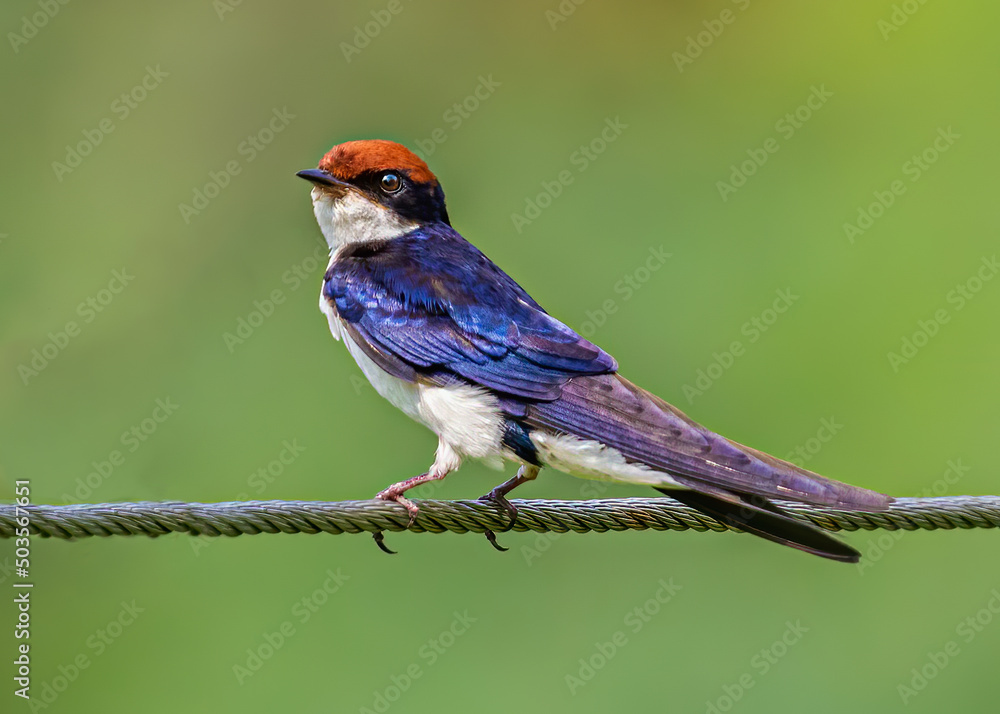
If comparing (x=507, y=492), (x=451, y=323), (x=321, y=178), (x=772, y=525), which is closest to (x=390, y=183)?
(x=321, y=178)

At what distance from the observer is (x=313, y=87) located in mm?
7176

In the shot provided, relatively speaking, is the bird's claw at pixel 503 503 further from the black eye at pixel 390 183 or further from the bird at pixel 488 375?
the black eye at pixel 390 183

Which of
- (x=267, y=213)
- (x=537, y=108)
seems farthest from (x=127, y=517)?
(x=537, y=108)

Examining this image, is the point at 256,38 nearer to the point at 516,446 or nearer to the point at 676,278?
the point at 676,278

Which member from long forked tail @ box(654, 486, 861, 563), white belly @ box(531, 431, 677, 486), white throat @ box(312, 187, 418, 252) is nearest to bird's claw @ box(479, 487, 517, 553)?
white belly @ box(531, 431, 677, 486)

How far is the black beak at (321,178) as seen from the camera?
3584mm

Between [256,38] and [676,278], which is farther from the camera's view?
[256,38]

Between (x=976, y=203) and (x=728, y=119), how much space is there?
170cm

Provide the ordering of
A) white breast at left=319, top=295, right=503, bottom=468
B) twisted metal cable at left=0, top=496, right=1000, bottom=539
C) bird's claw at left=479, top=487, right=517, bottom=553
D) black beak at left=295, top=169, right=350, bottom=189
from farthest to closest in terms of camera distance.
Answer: black beak at left=295, top=169, right=350, bottom=189
white breast at left=319, top=295, right=503, bottom=468
bird's claw at left=479, top=487, right=517, bottom=553
twisted metal cable at left=0, top=496, right=1000, bottom=539

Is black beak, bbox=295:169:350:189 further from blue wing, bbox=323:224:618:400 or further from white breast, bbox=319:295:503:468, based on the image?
white breast, bbox=319:295:503:468

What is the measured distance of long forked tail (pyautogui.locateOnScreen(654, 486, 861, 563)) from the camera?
273 centimetres

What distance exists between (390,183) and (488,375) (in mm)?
839

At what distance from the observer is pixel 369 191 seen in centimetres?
368

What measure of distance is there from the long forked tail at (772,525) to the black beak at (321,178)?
155cm
